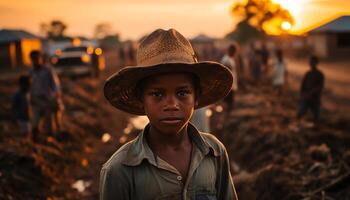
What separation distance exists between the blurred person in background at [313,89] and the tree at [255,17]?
52.2m

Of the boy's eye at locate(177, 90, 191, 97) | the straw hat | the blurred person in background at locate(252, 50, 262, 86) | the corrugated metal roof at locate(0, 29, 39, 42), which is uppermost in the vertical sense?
the corrugated metal roof at locate(0, 29, 39, 42)

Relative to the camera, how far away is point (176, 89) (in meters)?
2.08

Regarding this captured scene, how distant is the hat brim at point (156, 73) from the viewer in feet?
6.73

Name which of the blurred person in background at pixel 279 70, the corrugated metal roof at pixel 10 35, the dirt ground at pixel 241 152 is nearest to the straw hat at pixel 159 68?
the dirt ground at pixel 241 152

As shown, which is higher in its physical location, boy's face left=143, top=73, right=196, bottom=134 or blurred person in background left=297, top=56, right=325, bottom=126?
boy's face left=143, top=73, right=196, bottom=134

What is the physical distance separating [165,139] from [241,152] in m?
6.51

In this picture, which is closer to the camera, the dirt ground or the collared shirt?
the collared shirt

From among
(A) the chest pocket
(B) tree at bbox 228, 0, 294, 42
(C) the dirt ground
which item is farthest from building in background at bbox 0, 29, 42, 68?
(B) tree at bbox 228, 0, 294, 42

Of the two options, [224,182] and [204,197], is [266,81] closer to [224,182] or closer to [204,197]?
[224,182]

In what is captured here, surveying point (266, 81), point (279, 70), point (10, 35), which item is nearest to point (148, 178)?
point (279, 70)

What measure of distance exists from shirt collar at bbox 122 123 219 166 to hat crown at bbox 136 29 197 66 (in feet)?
1.22

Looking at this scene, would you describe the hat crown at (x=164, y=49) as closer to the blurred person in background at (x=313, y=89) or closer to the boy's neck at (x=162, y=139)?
the boy's neck at (x=162, y=139)

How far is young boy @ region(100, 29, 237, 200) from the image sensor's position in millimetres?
2004

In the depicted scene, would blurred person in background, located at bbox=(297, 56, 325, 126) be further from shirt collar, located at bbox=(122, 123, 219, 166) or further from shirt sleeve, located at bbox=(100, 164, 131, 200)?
shirt sleeve, located at bbox=(100, 164, 131, 200)
